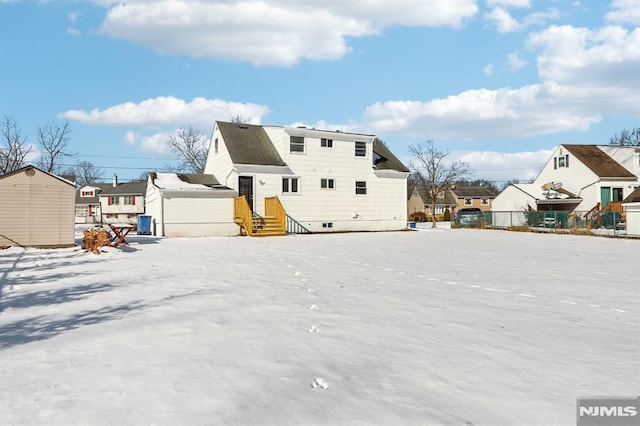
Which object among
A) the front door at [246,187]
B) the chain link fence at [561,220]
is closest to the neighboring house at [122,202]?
the front door at [246,187]

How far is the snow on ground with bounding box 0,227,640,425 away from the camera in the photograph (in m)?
3.10

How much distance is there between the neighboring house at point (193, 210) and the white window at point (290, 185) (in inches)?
148

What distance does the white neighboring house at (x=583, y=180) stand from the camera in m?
36.7

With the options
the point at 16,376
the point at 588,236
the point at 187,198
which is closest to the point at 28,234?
the point at 187,198

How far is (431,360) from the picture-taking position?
413 centimetres

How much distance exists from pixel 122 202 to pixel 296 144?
48892mm

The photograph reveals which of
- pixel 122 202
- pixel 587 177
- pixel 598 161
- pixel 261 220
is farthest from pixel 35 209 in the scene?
pixel 122 202

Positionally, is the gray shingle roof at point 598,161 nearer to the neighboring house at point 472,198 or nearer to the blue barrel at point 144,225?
the blue barrel at point 144,225

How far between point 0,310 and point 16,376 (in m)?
3.25

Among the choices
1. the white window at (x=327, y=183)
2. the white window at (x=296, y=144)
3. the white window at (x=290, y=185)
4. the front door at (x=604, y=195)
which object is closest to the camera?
the white window at (x=290, y=185)

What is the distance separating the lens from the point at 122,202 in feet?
219

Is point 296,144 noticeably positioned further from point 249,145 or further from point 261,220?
point 261,220

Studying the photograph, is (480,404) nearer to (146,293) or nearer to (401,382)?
(401,382)

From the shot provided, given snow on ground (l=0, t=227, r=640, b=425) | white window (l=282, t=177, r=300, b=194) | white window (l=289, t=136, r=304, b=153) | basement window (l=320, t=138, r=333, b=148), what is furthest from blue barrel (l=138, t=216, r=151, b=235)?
snow on ground (l=0, t=227, r=640, b=425)
